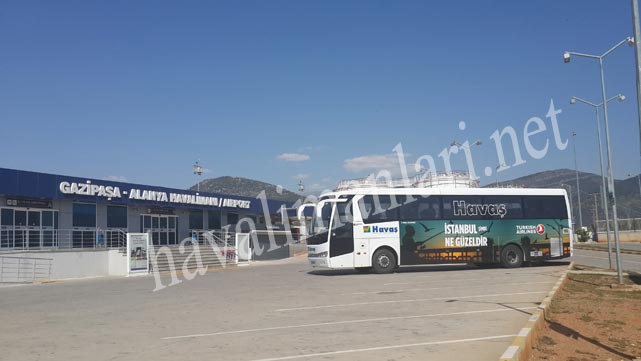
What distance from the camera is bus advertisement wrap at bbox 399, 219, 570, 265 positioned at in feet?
82.0

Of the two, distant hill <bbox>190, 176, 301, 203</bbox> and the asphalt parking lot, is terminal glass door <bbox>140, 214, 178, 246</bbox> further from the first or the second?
distant hill <bbox>190, 176, 301, 203</bbox>

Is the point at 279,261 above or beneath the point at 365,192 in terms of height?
beneath

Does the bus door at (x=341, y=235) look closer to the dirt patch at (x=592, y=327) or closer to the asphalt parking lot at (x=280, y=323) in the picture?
the asphalt parking lot at (x=280, y=323)

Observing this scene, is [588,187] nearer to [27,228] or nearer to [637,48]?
[27,228]

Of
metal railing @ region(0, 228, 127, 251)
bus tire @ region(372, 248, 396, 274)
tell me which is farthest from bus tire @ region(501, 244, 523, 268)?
metal railing @ region(0, 228, 127, 251)

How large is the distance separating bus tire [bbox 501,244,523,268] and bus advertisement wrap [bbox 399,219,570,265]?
0.23 metres

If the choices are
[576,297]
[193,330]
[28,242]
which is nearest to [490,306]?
[576,297]

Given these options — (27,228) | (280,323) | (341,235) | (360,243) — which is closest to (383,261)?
(360,243)

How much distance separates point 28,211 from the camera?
101ft

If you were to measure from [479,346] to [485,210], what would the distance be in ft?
61.2

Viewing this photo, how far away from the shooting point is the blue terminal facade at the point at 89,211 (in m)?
29.8

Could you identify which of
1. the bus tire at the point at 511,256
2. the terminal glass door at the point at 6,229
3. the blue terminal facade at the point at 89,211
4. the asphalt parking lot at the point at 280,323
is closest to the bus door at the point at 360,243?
the asphalt parking lot at the point at 280,323

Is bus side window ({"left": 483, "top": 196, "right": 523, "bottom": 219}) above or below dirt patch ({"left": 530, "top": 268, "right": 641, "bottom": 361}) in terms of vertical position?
above

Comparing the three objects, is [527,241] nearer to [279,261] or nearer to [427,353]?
[427,353]
